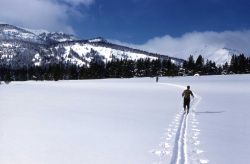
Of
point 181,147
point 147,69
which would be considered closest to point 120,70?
point 147,69

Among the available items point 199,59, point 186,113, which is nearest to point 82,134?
point 186,113

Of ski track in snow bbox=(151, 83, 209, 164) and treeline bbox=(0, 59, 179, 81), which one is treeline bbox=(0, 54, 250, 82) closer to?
treeline bbox=(0, 59, 179, 81)

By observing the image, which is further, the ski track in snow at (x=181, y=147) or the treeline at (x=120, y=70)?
the treeline at (x=120, y=70)

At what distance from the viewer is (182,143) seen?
12.4m

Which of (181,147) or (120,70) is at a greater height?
(120,70)

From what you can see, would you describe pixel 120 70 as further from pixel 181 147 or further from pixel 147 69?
pixel 181 147

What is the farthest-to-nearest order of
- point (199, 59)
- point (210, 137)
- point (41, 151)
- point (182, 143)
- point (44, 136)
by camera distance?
point (199, 59) < point (210, 137) < point (44, 136) < point (182, 143) < point (41, 151)

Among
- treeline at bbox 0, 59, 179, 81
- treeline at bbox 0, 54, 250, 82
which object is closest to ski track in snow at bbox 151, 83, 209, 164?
treeline at bbox 0, 54, 250, 82

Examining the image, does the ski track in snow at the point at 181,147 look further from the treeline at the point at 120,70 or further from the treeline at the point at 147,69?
the treeline at the point at 120,70

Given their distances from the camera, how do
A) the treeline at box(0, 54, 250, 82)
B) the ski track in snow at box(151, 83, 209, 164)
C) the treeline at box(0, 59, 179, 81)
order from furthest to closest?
the treeline at box(0, 59, 179, 81) < the treeline at box(0, 54, 250, 82) < the ski track in snow at box(151, 83, 209, 164)

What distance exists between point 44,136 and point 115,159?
4249 millimetres

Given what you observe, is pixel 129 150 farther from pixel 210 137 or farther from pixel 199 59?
pixel 199 59

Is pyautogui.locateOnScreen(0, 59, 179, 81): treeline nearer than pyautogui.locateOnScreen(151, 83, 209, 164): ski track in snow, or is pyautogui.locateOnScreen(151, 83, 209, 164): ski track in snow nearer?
pyautogui.locateOnScreen(151, 83, 209, 164): ski track in snow

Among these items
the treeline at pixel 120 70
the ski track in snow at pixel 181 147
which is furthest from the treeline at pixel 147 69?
the ski track in snow at pixel 181 147
